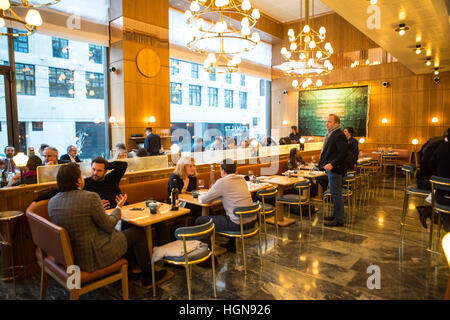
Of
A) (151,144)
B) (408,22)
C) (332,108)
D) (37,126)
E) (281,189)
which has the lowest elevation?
(281,189)

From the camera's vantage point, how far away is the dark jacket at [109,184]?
3.64 meters

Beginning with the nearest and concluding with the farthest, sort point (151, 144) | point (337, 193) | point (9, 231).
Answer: point (9, 231) < point (337, 193) < point (151, 144)

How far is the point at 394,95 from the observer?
10898 millimetres

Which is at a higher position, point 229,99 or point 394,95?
point 229,99

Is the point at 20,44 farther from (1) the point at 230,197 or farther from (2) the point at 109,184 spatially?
(1) the point at 230,197

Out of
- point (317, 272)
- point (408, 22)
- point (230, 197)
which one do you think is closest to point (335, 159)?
point (317, 272)

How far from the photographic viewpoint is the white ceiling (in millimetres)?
11031

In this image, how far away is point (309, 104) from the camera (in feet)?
42.7

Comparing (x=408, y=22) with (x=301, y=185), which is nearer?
(x=301, y=185)

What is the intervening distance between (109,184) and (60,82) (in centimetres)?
559

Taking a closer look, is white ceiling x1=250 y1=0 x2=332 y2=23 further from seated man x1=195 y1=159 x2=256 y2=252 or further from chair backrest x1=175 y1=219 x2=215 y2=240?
chair backrest x1=175 y1=219 x2=215 y2=240

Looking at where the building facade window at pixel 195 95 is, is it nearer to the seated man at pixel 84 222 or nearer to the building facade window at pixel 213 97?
the building facade window at pixel 213 97
